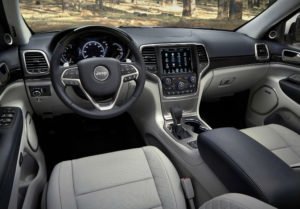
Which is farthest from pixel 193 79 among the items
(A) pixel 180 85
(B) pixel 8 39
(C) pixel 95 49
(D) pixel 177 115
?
(B) pixel 8 39

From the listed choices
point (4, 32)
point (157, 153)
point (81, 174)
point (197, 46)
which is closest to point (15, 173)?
point (81, 174)

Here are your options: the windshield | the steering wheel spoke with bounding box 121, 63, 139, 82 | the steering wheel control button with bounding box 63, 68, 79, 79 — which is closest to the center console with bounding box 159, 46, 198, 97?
the windshield

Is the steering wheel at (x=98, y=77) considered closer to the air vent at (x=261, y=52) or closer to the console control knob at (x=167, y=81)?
the console control knob at (x=167, y=81)

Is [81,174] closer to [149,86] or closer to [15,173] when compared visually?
[15,173]

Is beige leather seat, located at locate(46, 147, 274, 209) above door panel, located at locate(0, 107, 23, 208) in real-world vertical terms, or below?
below

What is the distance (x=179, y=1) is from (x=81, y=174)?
1375 millimetres

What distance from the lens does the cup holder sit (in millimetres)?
1907

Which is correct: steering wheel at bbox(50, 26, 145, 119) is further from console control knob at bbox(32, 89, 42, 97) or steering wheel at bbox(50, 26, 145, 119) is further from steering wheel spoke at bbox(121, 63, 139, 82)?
console control knob at bbox(32, 89, 42, 97)

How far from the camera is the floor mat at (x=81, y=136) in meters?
2.30

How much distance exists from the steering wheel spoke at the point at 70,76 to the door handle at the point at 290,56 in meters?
1.60

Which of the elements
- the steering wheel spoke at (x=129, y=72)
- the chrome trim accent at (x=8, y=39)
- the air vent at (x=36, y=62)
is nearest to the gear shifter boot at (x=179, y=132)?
the steering wheel spoke at (x=129, y=72)

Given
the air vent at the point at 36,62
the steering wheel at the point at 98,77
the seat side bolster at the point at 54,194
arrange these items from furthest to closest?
the air vent at the point at 36,62, the steering wheel at the point at 98,77, the seat side bolster at the point at 54,194

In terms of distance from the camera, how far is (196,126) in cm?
196

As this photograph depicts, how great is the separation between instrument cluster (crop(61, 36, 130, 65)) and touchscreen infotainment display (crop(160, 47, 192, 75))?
0.41 m
